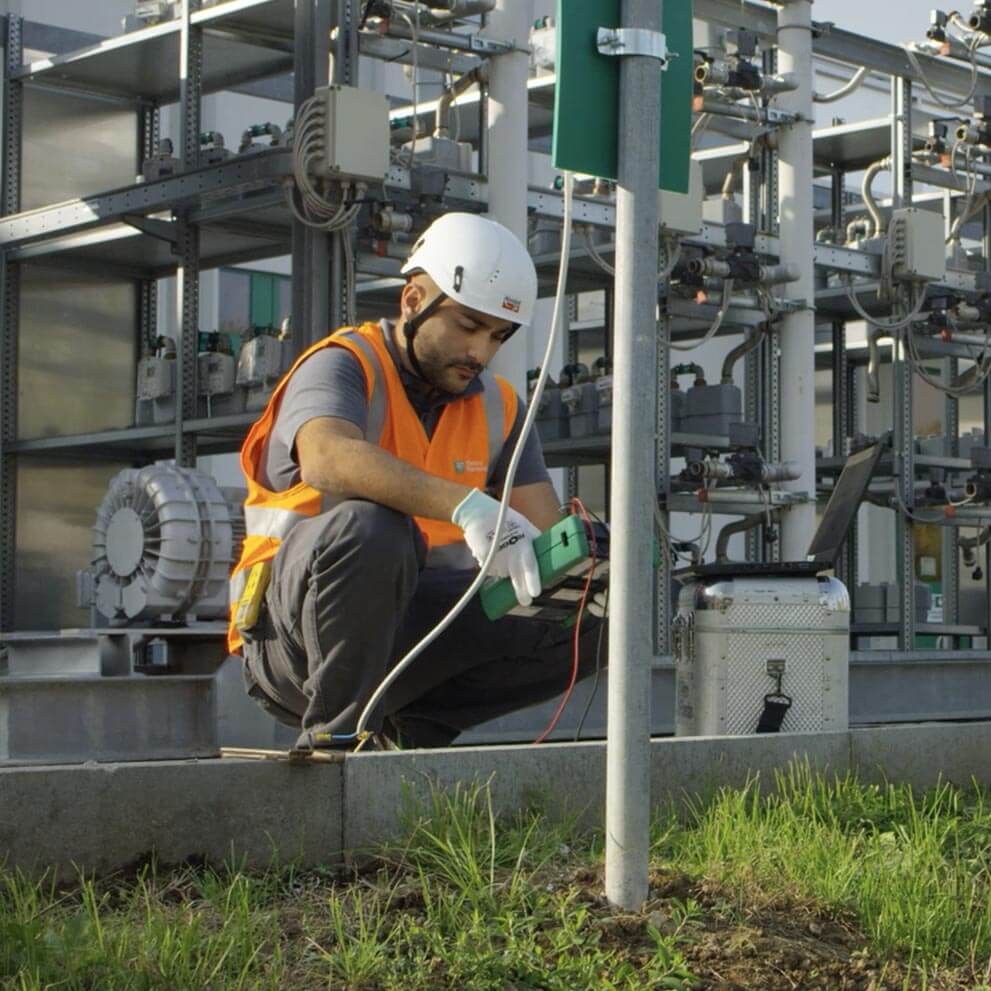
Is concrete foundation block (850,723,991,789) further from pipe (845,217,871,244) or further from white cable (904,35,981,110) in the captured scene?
pipe (845,217,871,244)

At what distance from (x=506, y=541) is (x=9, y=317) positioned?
6.94m

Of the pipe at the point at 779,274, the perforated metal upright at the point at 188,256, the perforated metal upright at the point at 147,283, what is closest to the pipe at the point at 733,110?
the pipe at the point at 779,274

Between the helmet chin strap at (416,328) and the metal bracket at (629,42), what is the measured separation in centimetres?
162

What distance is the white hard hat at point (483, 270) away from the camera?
4371 millimetres

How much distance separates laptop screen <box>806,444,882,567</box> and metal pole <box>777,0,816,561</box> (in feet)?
10.4

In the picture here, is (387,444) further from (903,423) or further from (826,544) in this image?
(903,423)

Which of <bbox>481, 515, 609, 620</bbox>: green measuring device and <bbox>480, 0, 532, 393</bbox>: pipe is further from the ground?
<bbox>480, 0, 532, 393</bbox>: pipe

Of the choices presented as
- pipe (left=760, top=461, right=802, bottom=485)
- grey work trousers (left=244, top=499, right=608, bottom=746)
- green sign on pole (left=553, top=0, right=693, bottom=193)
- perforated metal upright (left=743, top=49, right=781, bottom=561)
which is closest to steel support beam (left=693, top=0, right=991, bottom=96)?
perforated metal upright (left=743, top=49, right=781, bottom=561)

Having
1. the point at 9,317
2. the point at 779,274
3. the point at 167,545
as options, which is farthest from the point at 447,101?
the point at 9,317

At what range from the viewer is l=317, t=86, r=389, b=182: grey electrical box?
7.51 m

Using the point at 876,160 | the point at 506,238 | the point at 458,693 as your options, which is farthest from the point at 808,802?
the point at 876,160

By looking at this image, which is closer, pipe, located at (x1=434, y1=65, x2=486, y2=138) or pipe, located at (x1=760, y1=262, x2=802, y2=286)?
pipe, located at (x1=434, y1=65, x2=486, y2=138)

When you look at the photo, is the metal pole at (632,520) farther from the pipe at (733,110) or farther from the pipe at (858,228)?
the pipe at (858,228)

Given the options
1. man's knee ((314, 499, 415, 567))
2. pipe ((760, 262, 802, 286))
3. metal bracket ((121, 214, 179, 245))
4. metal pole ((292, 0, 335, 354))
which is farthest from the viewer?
pipe ((760, 262, 802, 286))
